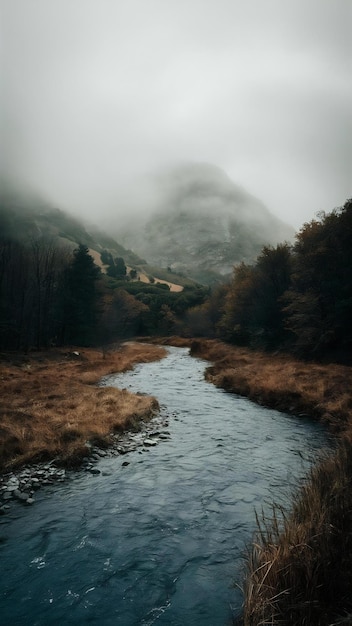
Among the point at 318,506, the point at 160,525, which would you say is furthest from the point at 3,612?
the point at 318,506

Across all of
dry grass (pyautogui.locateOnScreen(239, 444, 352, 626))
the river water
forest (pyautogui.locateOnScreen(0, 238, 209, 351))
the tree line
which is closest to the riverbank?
dry grass (pyautogui.locateOnScreen(239, 444, 352, 626))

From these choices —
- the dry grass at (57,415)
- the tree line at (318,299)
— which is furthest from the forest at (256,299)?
the dry grass at (57,415)

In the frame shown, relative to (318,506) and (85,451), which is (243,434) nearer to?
(85,451)

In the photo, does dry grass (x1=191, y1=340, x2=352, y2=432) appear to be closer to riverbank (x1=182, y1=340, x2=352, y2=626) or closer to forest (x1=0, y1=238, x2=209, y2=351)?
riverbank (x1=182, y1=340, x2=352, y2=626)

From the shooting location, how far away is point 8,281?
5578 cm

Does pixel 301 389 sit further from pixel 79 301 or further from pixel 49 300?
pixel 79 301

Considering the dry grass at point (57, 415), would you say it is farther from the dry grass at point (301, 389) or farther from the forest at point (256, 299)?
the forest at point (256, 299)

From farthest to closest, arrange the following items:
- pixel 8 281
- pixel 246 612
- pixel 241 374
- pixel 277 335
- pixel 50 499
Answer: pixel 8 281 → pixel 277 335 → pixel 241 374 → pixel 50 499 → pixel 246 612

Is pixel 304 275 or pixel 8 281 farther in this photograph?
pixel 8 281

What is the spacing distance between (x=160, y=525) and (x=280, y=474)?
485 cm

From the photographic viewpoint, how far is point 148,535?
780 cm

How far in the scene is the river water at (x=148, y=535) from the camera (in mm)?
5703

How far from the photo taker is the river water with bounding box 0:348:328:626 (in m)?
5.70

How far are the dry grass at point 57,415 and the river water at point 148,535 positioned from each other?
197cm
